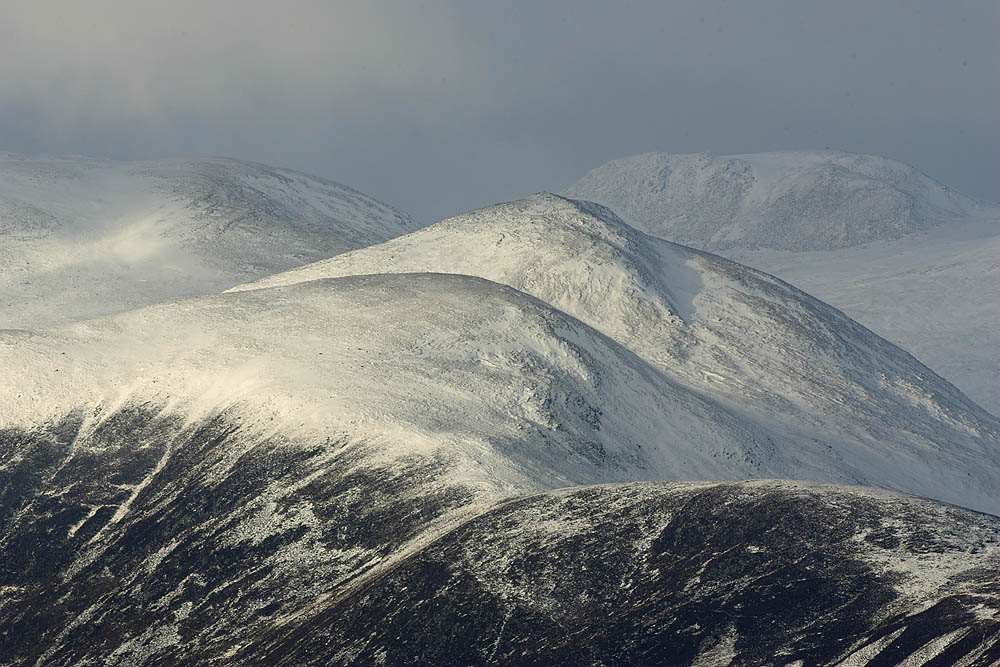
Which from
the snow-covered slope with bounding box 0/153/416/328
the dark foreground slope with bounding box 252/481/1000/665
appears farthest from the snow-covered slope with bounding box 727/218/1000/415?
the dark foreground slope with bounding box 252/481/1000/665

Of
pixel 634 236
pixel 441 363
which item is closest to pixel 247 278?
pixel 634 236

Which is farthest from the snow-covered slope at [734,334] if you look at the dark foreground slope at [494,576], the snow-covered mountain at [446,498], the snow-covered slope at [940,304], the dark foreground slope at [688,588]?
the dark foreground slope at [494,576]

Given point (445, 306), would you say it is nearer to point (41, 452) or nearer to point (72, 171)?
point (41, 452)

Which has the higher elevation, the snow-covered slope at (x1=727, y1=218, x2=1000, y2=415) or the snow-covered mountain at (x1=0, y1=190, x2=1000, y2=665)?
the snow-covered mountain at (x1=0, y1=190, x2=1000, y2=665)

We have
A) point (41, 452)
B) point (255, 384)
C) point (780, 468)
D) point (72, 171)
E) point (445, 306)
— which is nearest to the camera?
point (41, 452)

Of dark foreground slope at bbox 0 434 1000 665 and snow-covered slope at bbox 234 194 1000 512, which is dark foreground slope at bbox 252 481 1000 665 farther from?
snow-covered slope at bbox 234 194 1000 512

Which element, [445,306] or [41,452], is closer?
[41,452]
